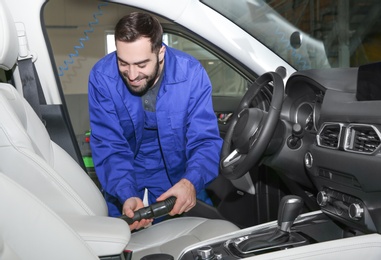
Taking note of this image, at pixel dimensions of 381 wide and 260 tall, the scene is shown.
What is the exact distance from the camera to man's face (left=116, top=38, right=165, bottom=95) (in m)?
1.89

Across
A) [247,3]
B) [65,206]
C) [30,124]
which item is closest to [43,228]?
[65,206]

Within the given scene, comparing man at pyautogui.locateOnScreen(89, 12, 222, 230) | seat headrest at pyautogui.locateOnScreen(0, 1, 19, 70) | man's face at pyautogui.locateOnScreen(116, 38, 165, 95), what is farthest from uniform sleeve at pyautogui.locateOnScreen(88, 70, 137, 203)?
seat headrest at pyautogui.locateOnScreen(0, 1, 19, 70)

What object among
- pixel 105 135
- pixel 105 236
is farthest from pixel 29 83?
pixel 105 236

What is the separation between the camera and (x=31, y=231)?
1083 millimetres

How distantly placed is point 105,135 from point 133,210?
0.46 m

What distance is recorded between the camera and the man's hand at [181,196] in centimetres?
172

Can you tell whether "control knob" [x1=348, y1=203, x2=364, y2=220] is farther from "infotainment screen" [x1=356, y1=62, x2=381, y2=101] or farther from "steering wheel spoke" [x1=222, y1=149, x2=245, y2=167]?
"steering wheel spoke" [x1=222, y1=149, x2=245, y2=167]

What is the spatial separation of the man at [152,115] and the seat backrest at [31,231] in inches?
32.2

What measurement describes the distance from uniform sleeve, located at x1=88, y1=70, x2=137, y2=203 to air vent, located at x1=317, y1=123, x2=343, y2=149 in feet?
2.56

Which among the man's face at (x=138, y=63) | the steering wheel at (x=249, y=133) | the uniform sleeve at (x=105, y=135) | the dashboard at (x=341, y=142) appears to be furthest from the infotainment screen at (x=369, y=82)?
the uniform sleeve at (x=105, y=135)

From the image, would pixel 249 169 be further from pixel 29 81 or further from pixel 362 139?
pixel 29 81

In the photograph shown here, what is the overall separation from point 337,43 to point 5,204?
3.71m

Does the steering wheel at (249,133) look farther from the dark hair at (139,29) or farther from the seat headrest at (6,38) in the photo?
the seat headrest at (6,38)

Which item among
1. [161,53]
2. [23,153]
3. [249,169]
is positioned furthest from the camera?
[161,53]
